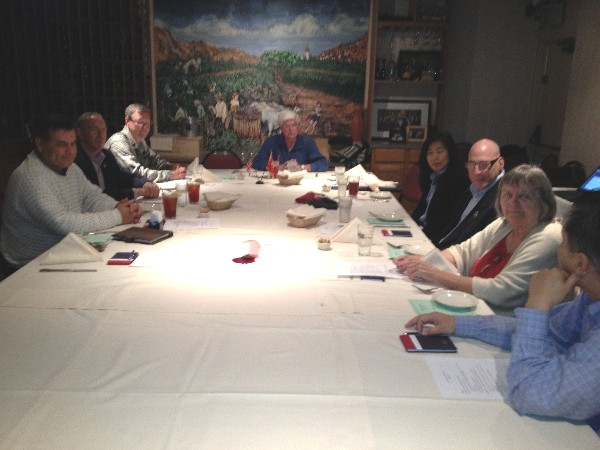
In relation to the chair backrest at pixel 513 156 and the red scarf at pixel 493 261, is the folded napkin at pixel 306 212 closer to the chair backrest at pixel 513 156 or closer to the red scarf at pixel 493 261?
the red scarf at pixel 493 261

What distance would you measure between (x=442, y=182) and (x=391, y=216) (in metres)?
0.67

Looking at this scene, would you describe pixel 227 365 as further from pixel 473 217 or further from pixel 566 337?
pixel 473 217

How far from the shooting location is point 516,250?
2.14 meters

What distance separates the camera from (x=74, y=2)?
19.9ft

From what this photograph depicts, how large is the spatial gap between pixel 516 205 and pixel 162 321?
1428 mm

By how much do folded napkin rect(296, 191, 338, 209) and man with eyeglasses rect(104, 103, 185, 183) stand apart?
1243mm

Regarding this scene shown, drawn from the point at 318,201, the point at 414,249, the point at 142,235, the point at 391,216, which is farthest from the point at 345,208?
the point at 142,235

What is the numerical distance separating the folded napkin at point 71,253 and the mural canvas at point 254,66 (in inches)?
168

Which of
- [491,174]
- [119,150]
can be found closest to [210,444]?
[491,174]

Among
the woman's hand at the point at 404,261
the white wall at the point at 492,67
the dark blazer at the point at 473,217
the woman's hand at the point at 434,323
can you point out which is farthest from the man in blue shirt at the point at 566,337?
the white wall at the point at 492,67

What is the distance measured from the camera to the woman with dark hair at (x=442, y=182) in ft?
12.0

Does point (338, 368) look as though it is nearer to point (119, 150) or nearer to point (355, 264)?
point (355, 264)

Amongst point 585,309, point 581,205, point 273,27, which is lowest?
point 585,309

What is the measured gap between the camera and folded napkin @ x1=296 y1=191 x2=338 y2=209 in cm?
349
